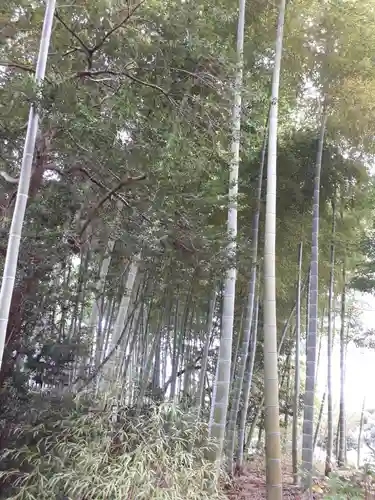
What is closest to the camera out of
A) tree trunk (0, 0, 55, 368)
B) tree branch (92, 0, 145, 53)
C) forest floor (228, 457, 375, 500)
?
tree trunk (0, 0, 55, 368)

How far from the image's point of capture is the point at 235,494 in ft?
11.9

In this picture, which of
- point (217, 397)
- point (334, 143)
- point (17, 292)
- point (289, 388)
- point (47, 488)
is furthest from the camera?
point (289, 388)

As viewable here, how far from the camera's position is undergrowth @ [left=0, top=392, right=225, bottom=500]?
7.68 ft

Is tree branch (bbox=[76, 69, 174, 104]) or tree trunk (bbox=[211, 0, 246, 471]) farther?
tree trunk (bbox=[211, 0, 246, 471])

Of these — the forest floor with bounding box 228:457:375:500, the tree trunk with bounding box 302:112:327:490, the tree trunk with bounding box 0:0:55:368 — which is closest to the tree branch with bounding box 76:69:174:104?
the tree trunk with bounding box 0:0:55:368

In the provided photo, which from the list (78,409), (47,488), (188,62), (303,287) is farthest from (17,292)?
(303,287)

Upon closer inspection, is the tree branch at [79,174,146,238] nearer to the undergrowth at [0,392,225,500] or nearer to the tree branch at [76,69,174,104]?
the tree branch at [76,69,174,104]

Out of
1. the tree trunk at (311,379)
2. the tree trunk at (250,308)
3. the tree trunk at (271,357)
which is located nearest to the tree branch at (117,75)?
the tree trunk at (271,357)

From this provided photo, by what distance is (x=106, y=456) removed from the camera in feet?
8.32

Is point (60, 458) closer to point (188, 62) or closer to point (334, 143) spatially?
point (188, 62)

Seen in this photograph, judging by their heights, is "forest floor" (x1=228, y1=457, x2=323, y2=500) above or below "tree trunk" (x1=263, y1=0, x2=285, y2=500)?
below

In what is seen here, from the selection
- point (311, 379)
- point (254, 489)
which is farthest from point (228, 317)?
point (254, 489)

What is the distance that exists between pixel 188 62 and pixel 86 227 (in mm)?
1335

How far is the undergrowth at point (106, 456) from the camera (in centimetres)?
234
